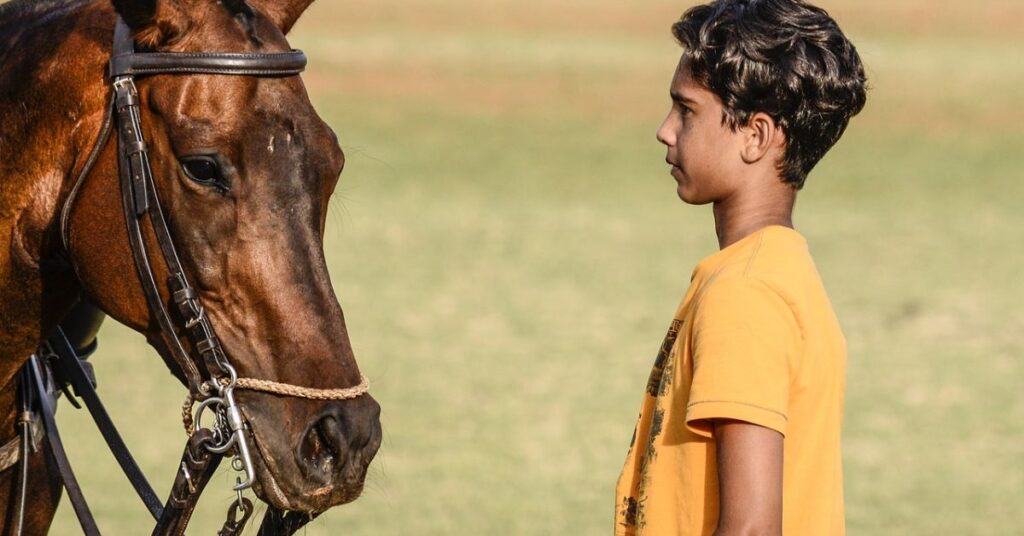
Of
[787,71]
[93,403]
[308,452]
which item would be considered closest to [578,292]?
[93,403]

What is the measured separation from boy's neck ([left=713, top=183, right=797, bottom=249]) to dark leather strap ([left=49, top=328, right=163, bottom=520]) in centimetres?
150

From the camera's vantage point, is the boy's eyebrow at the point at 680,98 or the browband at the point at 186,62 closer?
the boy's eyebrow at the point at 680,98

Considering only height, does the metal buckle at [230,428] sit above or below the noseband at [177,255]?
below

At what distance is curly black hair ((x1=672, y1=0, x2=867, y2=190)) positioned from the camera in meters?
2.32

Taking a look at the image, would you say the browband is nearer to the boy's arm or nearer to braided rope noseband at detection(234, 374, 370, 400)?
braided rope noseband at detection(234, 374, 370, 400)

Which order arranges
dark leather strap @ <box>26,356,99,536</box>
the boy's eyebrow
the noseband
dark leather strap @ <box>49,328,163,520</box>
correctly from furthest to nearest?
dark leather strap @ <box>49,328,163,520</box>, dark leather strap @ <box>26,356,99,536</box>, the noseband, the boy's eyebrow

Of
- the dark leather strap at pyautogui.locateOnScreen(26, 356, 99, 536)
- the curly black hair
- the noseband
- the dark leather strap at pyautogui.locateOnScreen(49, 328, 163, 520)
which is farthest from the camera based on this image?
the dark leather strap at pyautogui.locateOnScreen(49, 328, 163, 520)

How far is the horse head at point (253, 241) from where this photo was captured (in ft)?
8.25

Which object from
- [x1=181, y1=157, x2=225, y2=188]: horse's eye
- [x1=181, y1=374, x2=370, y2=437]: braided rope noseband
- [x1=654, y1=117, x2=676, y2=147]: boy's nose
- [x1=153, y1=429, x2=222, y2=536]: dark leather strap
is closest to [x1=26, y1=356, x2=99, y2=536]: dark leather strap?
[x1=153, y1=429, x2=222, y2=536]: dark leather strap

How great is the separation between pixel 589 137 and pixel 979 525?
1388 cm

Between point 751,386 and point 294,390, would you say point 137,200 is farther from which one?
point 751,386

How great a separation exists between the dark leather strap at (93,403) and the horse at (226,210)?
0.53 m

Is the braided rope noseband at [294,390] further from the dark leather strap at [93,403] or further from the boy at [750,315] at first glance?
the dark leather strap at [93,403]

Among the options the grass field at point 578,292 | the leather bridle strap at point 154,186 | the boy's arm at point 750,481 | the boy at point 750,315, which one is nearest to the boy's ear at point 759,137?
the boy at point 750,315
